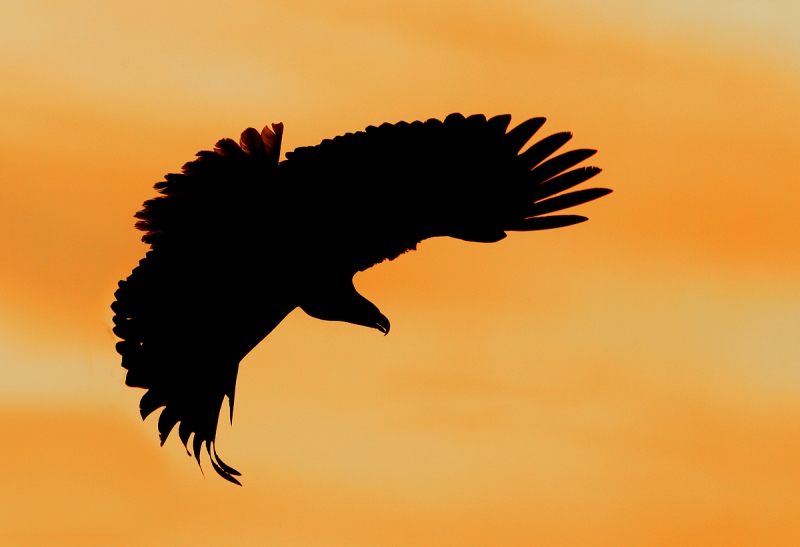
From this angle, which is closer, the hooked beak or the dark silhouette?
the dark silhouette

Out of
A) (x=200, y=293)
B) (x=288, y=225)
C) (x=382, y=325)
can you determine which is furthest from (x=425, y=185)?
(x=200, y=293)

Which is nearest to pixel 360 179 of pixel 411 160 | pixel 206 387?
pixel 411 160

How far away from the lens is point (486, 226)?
15.6 metres

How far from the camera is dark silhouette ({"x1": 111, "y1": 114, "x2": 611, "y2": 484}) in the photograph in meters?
15.0

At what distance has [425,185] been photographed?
15523 mm

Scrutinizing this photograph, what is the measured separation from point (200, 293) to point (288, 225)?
124 cm

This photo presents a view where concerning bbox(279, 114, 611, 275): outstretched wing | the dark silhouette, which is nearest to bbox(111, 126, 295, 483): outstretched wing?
the dark silhouette

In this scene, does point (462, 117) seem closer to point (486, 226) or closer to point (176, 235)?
point (486, 226)

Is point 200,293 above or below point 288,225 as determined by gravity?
below

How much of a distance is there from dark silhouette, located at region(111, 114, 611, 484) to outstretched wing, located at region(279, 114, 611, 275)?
0.01 metres

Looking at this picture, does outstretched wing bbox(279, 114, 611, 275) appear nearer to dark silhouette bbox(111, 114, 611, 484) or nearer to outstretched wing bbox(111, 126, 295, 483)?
dark silhouette bbox(111, 114, 611, 484)

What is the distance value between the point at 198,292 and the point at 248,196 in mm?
1276

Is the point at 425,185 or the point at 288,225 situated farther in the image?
the point at 288,225

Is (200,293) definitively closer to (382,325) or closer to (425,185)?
(382,325)
